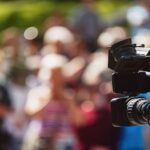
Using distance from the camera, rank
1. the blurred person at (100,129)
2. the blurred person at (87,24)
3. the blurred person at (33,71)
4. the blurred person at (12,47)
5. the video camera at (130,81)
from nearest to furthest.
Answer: the video camera at (130,81) → the blurred person at (100,129) → the blurred person at (33,71) → the blurred person at (12,47) → the blurred person at (87,24)

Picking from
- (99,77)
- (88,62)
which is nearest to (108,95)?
(99,77)

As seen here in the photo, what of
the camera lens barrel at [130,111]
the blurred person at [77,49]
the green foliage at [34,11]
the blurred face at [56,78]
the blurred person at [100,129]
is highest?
the green foliage at [34,11]

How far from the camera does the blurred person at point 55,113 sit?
9289 millimetres

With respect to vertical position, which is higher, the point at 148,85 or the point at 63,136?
the point at 148,85

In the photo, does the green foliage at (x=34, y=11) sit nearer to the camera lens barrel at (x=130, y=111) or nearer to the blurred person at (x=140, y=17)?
the blurred person at (x=140, y=17)

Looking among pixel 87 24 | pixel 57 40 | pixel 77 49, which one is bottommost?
pixel 77 49

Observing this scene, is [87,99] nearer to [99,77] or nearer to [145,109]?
[99,77]

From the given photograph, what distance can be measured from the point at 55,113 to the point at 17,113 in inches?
31.0

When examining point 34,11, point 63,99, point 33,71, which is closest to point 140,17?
point 33,71

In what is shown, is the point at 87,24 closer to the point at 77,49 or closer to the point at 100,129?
the point at 77,49

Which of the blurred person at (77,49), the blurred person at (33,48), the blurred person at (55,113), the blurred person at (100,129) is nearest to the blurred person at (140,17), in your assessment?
the blurred person at (77,49)

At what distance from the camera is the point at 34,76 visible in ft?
36.8

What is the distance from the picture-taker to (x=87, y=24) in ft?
41.6

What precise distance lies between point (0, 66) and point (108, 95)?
260 centimetres
